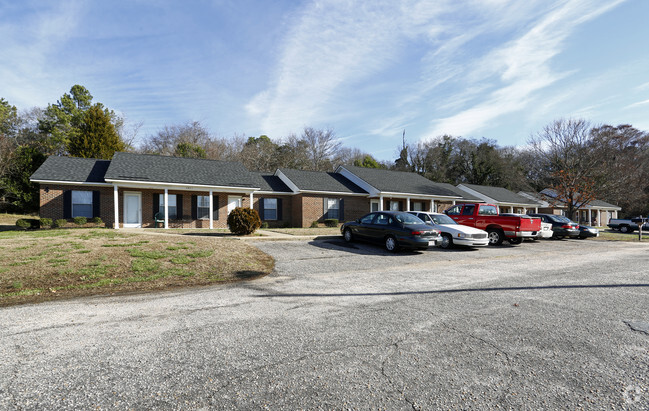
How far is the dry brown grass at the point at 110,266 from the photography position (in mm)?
6627

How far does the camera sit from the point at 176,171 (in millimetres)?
22281

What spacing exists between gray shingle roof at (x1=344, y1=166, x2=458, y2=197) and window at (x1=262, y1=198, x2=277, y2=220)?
306 inches

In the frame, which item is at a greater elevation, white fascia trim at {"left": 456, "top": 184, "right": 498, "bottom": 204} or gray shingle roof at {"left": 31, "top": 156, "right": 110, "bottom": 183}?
gray shingle roof at {"left": 31, "top": 156, "right": 110, "bottom": 183}

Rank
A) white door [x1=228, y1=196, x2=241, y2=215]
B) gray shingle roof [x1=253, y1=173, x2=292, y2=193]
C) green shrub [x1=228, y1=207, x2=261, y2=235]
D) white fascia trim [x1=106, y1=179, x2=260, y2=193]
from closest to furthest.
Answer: green shrub [x1=228, y1=207, x2=261, y2=235]
white fascia trim [x1=106, y1=179, x2=260, y2=193]
white door [x1=228, y1=196, x2=241, y2=215]
gray shingle roof [x1=253, y1=173, x2=292, y2=193]

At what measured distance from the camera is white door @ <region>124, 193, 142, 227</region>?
2041 cm

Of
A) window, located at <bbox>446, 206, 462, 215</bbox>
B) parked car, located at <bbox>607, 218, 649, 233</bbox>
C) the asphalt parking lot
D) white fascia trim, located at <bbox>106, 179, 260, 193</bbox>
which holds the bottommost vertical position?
parked car, located at <bbox>607, 218, 649, 233</bbox>

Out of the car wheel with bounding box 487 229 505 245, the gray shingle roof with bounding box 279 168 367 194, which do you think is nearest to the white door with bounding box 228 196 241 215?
the gray shingle roof with bounding box 279 168 367 194

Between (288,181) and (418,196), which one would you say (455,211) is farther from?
(288,181)

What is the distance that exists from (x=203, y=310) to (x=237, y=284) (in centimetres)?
205

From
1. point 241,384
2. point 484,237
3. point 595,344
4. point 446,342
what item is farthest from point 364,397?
point 484,237

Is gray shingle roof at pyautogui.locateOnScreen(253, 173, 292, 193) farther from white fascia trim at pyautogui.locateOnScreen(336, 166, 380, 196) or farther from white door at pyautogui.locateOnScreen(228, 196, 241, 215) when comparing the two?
white fascia trim at pyautogui.locateOnScreen(336, 166, 380, 196)

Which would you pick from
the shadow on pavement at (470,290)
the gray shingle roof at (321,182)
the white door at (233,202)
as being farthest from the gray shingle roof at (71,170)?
the shadow on pavement at (470,290)

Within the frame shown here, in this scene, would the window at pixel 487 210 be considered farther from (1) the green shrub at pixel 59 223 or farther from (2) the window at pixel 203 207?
(1) the green shrub at pixel 59 223

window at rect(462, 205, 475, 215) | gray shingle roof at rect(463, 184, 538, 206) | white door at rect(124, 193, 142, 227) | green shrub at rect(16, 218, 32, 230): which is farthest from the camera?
gray shingle roof at rect(463, 184, 538, 206)
